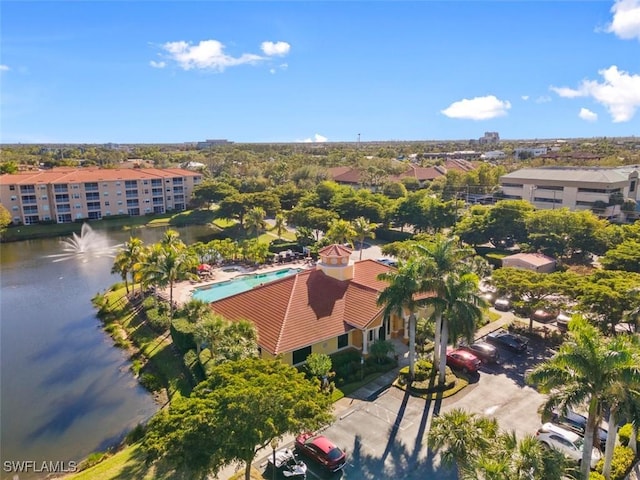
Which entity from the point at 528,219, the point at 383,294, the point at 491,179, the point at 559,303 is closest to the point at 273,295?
the point at 383,294

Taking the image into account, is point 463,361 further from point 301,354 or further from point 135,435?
point 135,435

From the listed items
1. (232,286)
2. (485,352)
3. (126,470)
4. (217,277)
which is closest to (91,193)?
(217,277)

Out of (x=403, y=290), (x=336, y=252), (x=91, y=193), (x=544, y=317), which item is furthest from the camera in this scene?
(x=91, y=193)

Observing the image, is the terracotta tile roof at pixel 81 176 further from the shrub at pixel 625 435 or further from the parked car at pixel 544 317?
the shrub at pixel 625 435

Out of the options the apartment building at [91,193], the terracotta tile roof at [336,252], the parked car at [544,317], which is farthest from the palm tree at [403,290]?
the apartment building at [91,193]

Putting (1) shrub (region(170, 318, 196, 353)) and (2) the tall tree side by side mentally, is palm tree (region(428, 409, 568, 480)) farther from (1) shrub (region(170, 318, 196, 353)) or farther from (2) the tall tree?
(1) shrub (region(170, 318, 196, 353))

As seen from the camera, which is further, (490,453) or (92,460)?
(92,460)

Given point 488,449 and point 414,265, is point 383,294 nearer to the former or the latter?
point 414,265
